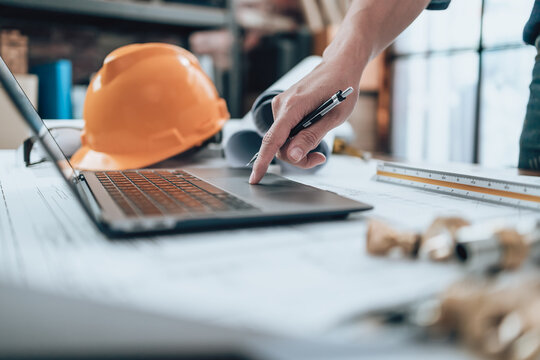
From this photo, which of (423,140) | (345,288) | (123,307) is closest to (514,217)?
(345,288)

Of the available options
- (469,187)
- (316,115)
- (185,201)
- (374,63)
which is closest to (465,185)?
(469,187)

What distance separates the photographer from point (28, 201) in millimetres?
578

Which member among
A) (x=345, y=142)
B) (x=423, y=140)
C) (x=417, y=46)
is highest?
(x=417, y=46)

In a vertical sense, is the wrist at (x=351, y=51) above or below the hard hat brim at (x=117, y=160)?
above

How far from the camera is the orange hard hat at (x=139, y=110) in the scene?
97 cm

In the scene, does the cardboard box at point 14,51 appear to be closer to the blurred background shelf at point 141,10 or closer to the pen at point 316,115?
the blurred background shelf at point 141,10

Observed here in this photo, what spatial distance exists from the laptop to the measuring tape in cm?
21

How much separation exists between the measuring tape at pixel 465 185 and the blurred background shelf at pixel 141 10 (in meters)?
2.05

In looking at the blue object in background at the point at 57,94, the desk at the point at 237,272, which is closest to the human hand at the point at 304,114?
the desk at the point at 237,272

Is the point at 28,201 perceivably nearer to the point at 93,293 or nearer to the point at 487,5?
the point at 93,293

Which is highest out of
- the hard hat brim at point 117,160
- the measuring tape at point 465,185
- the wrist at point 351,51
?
the wrist at point 351,51

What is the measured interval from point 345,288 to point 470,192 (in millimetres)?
395

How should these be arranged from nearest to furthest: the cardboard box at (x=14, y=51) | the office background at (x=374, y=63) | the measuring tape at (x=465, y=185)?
the measuring tape at (x=465, y=185), the cardboard box at (x=14, y=51), the office background at (x=374, y=63)

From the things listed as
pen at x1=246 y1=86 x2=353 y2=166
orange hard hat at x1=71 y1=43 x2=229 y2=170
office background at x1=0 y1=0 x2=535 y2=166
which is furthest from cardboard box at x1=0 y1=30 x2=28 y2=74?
pen at x1=246 y1=86 x2=353 y2=166
